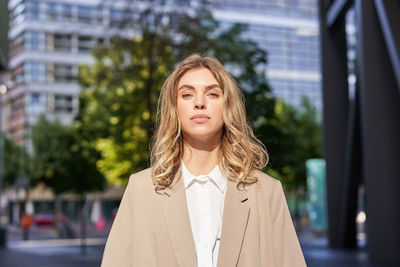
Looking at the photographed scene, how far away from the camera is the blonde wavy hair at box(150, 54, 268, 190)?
245 cm

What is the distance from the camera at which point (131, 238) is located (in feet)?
7.97

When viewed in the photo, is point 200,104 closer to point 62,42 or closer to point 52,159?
point 52,159

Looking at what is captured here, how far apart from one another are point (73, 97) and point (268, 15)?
32534 millimetres

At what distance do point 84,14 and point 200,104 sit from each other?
71595 mm

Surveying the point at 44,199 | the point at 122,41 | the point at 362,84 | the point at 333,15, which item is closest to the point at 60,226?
the point at 122,41

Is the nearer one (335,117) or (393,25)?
(393,25)

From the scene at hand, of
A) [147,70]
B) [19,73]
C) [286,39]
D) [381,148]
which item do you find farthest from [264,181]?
[286,39]

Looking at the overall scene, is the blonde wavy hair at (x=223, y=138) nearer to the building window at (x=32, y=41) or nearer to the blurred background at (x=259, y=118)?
the blurred background at (x=259, y=118)

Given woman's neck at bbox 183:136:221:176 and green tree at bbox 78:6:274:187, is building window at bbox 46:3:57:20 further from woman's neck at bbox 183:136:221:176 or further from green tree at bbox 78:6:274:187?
woman's neck at bbox 183:136:221:176

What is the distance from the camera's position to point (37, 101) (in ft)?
225

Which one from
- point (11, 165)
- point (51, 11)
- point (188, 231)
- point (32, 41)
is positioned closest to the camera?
point (188, 231)

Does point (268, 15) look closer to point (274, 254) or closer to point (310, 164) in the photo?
point (310, 164)

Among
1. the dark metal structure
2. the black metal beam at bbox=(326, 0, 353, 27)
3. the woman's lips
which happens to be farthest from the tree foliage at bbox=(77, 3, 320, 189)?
the woman's lips

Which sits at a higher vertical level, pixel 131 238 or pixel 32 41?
pixel 32 41
